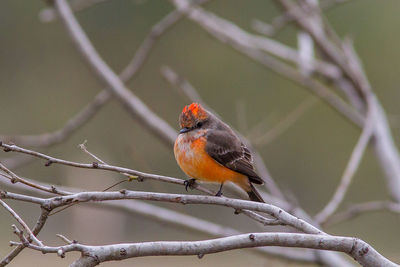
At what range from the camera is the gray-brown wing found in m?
5.14

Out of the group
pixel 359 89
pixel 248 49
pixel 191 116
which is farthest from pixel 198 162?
pixel 248 49

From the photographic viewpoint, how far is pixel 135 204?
607cm

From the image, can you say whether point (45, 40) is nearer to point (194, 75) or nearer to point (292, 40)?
point (194, 75)

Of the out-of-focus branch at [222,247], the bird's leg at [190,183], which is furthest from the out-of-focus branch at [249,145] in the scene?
the out-of-focus branch at [222,247]

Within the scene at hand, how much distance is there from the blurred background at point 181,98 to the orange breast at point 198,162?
16.2 metres

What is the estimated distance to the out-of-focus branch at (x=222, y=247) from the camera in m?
2.88

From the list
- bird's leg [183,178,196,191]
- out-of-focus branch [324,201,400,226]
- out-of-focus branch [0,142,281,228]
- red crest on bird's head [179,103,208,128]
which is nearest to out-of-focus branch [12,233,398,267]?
out-of-focus branch [0,142,281,228]

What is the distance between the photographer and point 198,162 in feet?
16.3

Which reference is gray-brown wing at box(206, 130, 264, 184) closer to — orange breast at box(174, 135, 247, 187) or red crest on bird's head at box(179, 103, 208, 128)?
orange breast at box(174, 135, 247, 187)

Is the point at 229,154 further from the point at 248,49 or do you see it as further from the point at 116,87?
the point at 248,49

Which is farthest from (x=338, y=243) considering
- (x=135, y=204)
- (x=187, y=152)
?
(x=135, y=204)

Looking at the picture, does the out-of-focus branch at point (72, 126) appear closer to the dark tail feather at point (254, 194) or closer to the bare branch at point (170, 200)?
the dark tail feather at point (254, 194)

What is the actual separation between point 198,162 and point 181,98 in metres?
16.5

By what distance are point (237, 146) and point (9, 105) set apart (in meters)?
19.0
